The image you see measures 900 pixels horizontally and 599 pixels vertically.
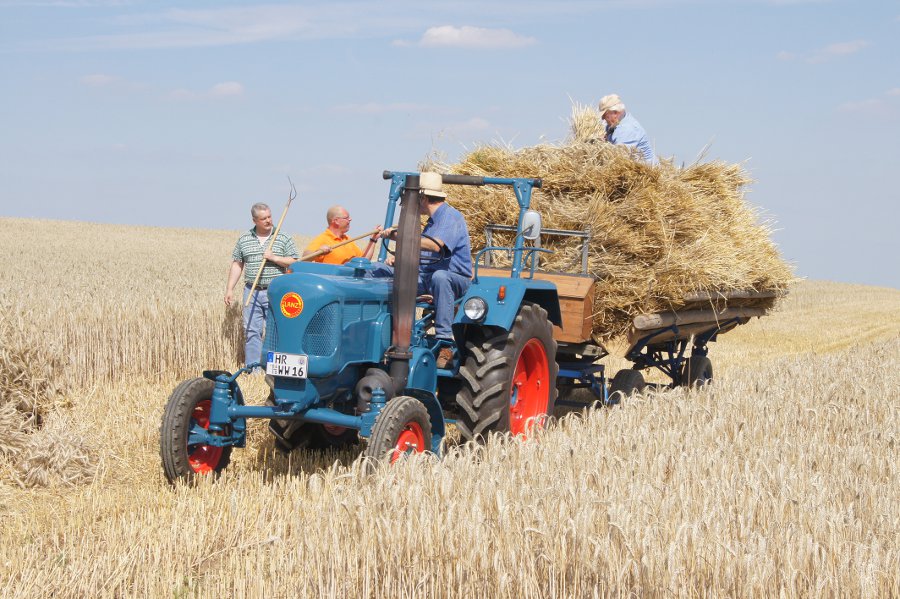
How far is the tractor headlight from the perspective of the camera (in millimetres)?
6484

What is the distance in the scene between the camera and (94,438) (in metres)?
7.65

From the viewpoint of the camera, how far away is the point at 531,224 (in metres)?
6.42

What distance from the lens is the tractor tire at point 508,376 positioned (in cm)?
643

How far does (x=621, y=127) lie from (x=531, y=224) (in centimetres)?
344

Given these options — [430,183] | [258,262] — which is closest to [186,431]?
[430,183]

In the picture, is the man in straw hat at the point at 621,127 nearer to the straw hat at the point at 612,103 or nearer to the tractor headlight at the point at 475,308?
the straw hat at the point at 612,103

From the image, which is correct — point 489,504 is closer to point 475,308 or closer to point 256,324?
point 475,308

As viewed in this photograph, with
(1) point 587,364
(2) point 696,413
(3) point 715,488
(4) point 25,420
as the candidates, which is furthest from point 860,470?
(4) point 25,420

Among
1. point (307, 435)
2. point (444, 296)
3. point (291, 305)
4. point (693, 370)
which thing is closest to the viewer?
point (291, 305)

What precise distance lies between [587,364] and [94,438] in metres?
4.23

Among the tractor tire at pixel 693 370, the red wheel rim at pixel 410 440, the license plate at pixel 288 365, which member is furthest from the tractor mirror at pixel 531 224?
the tractor tire at pixel 693 370

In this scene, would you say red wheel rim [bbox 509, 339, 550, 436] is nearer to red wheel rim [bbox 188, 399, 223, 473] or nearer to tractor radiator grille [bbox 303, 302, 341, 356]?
tractor radiator grille [bbox 303, 302, 341, 356]

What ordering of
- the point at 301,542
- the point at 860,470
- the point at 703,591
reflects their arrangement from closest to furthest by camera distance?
the point at 703,591 < the point at 301,542 < the point at 860,470

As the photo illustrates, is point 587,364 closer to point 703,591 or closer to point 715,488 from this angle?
point 715,488
